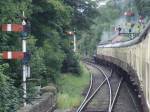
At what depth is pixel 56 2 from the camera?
919 inches

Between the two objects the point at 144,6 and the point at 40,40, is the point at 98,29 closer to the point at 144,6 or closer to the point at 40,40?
the point at 144,6

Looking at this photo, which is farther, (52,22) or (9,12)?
(52,22)

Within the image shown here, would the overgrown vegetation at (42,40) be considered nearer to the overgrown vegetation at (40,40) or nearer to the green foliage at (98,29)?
the overgrown vegetation at (40,40)

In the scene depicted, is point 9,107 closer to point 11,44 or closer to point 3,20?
point 3,20

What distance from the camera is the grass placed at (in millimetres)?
20733

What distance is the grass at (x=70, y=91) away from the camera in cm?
2073

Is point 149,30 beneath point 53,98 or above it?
above

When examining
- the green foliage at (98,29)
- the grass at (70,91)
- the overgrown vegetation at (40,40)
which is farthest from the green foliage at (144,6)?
the green foliage at (98,29)

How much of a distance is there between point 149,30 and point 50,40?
568 inches

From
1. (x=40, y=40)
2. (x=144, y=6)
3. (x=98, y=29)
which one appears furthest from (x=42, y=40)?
(x=98, y=29)

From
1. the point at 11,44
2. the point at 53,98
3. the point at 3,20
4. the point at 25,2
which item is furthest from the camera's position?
the point at 53,98

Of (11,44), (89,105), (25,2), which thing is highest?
(25,2)

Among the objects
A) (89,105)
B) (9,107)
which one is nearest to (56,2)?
(89,105)

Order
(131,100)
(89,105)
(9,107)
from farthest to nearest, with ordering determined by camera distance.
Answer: (131,100) → (89,105) → (9,107)
